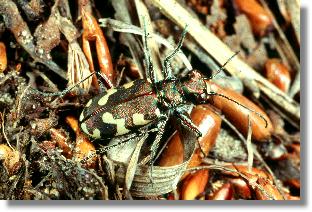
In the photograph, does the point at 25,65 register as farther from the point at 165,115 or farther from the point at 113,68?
the point at 165,115

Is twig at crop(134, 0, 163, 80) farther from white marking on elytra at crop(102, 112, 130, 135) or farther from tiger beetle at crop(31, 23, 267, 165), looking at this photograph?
white marking on elytra at crop(102, 112, 130, 135)

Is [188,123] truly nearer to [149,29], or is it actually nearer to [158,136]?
[158,136]

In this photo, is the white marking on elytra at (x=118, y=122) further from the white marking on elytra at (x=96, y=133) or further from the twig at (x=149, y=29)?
the twig at (x=149, y=29)

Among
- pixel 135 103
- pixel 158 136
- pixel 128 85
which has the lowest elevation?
pixel 158 136

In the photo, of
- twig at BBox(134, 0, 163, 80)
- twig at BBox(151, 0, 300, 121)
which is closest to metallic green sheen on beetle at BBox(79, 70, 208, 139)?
twig at BBox(134, 0, 163, 80)

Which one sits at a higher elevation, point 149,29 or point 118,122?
point 149,29

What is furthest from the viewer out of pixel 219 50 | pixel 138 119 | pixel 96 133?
pixel 219 50

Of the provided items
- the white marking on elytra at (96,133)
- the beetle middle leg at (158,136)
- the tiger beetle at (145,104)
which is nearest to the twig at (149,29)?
the tiger beetle at (145,104)

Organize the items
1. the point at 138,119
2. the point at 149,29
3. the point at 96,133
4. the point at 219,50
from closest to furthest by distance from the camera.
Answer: the point at 96,133 → the point at 138,119 → the point at 149,29 → the point at 219,50

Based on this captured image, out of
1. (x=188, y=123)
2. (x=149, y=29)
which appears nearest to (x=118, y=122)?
(x=188, y=123)
